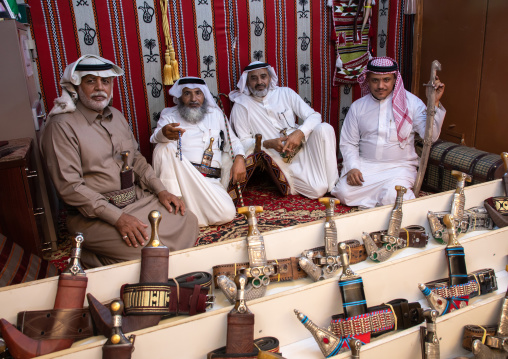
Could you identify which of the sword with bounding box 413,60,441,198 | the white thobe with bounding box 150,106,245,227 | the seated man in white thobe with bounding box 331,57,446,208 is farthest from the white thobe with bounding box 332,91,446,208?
the white thobe with bounding box 150,106,245,227

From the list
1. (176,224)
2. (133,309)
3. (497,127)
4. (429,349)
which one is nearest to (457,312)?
(429,349)

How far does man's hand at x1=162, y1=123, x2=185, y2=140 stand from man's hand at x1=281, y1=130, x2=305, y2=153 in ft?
3.50

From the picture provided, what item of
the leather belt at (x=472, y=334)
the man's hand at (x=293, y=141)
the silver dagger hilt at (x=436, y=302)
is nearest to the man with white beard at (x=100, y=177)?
the man's hand at (x=293, y=141)

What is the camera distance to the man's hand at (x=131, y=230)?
2.36 metres

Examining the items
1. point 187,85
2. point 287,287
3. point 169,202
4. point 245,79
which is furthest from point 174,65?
point 287,287

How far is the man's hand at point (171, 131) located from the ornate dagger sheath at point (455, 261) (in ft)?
6.30

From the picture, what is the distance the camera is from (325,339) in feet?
4.32

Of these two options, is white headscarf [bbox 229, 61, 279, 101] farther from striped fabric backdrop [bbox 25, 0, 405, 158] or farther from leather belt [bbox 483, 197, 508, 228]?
leather belt [bbox 483, 197, 508, 228]

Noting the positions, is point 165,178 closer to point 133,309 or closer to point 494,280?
point 133,309

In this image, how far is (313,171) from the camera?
12.7ft

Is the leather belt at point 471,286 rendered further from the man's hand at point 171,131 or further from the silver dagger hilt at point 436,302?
the man's hand at point 171,131

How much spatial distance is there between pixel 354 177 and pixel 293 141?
0.61m

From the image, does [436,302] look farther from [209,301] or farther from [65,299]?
[65,299]

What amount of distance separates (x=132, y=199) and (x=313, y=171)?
5.70ft
